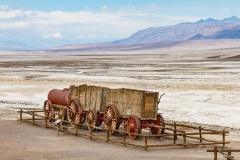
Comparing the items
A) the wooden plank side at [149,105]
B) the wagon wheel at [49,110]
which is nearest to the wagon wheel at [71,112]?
the wagon wheel at [49,110]

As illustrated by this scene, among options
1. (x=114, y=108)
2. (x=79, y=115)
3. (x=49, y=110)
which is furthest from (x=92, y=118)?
(x=49, y=110)

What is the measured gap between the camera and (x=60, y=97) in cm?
3178

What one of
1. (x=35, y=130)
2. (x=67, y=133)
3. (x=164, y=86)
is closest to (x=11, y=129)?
(x=35, y=130)

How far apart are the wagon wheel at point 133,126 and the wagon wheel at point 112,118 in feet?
2.95

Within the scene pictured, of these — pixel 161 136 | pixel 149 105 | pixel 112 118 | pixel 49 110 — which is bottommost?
pixel 161 136

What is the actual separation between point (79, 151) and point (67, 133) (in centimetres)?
536

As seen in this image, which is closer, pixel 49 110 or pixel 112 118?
pixel 112 118

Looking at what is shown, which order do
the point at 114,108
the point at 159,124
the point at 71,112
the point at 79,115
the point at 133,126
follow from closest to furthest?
the point at 133,126
the point at 159,124
the point at 114,108
the point at 79,115
the point at 71,112

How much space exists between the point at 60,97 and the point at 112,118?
6194mm

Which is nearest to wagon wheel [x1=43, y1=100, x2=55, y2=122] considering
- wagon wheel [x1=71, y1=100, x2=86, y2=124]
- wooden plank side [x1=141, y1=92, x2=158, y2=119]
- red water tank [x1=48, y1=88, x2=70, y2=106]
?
red water tank [x1=48, y1=88, x2=70, y2=106]

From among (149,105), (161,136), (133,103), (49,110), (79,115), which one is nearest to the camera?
(149,105)

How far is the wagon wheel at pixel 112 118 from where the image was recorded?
26.2m

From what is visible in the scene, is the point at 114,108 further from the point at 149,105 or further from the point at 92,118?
the point at 92,118

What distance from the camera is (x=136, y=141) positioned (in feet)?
81.6
